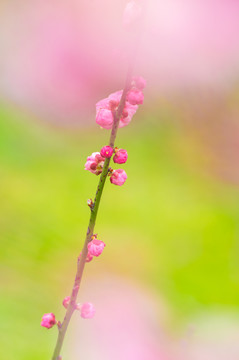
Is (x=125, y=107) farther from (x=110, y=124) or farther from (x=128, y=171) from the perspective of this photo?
(x=128, y=171)

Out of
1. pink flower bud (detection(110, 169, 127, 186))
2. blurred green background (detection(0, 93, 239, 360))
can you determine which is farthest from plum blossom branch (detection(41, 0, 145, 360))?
blurred green background (detection(0, 93, 239, 360))

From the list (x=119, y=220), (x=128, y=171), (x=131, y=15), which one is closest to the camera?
(x=131, y=15)

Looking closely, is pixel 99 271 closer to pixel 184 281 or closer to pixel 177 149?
pixel 184 281

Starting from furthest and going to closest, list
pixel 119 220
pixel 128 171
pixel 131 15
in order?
pixel 128 171, pixel 119 220, pixel 131 15

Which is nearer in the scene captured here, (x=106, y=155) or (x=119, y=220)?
(x=106, y=155)

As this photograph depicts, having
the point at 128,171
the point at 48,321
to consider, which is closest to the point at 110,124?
the point at 48,321

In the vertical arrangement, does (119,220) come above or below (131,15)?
above

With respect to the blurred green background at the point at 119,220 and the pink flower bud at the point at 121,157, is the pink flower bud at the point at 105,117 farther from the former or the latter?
the blurred green background at the point at 119,220

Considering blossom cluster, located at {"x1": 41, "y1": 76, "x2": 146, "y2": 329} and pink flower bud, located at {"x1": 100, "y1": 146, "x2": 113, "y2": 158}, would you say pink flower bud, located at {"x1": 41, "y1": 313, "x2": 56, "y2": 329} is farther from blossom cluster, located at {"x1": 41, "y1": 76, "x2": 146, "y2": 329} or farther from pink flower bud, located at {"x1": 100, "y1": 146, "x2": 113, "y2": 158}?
pink flower bud, located at {"x1": 100, "y1": 146, "x2": 113, "y2": 158}
